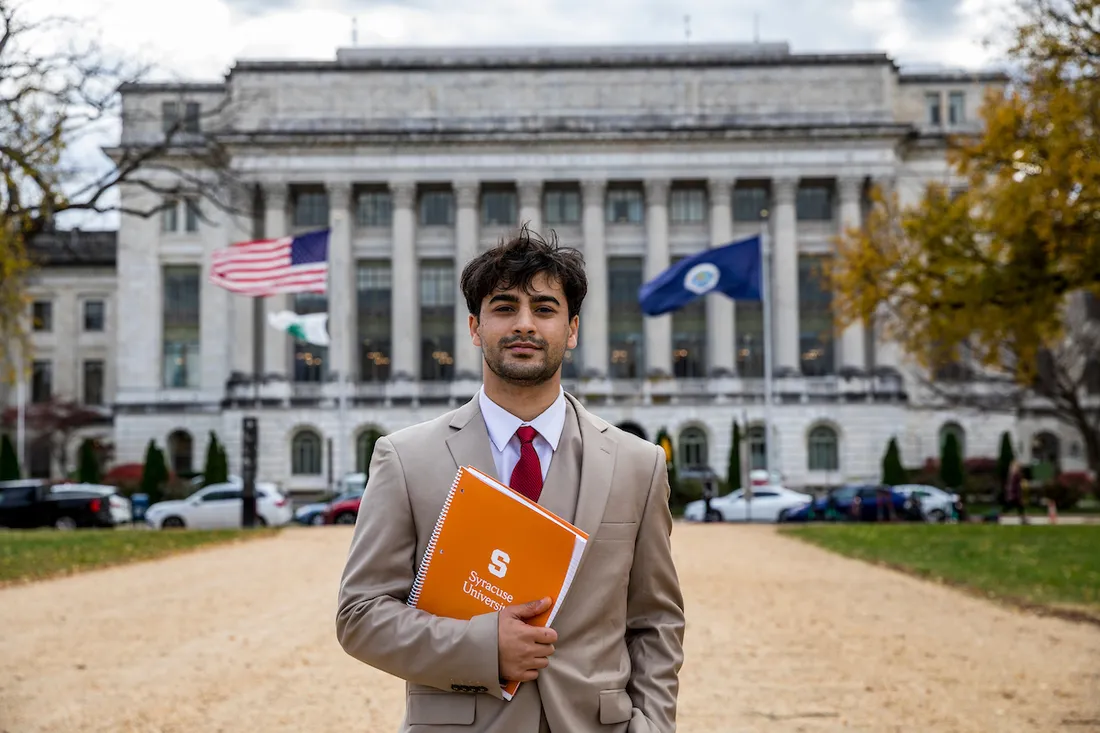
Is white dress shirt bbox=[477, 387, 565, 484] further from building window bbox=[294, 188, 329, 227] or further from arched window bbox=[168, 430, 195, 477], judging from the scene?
arched window bbox=[168, 430, 195, 477]

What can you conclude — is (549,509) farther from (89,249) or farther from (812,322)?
(89,249)

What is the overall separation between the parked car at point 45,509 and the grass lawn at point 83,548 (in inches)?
213

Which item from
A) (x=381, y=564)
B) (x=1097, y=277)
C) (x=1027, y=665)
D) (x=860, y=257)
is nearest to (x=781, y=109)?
(x=860, y=257)

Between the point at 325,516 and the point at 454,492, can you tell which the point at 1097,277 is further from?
the point at 325,516

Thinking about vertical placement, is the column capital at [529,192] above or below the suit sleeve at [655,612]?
above

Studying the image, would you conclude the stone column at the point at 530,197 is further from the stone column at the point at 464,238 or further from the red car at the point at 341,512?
the red car at the point at 341,512

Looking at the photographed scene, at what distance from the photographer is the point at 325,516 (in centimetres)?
4522

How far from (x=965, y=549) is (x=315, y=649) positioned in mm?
17891

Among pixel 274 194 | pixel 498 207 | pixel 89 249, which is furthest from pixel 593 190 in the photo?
pixel 89 249

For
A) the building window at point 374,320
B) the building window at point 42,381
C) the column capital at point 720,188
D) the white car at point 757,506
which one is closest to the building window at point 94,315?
the building window at point 42,381

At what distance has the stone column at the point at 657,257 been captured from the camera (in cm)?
6881

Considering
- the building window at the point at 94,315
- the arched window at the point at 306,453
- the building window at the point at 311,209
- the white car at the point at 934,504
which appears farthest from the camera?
the building window at the point at 94,315

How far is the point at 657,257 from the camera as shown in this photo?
229 feet

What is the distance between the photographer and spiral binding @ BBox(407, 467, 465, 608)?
12.8 feet
